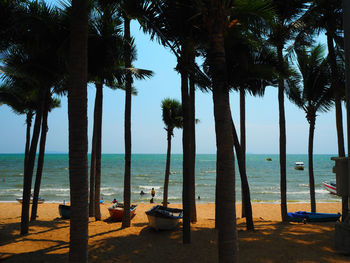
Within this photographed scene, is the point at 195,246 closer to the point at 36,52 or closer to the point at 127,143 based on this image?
the point at 127,143

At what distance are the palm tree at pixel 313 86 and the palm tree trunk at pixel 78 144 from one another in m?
11.2

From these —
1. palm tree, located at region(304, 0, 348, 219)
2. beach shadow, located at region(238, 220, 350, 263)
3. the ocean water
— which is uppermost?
palm tree, located at region(304, 0, 348, 219)

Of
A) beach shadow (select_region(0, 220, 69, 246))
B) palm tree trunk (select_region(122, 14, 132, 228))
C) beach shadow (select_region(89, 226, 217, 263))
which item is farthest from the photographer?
palm tree trunk (select_region(122, 14, 132, 228))

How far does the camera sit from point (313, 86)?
13250 mm

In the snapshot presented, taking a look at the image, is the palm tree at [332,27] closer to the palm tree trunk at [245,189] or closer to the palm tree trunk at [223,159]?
the palm tree trunk at [245,189]

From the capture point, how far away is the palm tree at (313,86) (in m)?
13.0

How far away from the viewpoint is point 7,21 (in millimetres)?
7957

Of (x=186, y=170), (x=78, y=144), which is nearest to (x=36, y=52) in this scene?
(x=78, y=144)

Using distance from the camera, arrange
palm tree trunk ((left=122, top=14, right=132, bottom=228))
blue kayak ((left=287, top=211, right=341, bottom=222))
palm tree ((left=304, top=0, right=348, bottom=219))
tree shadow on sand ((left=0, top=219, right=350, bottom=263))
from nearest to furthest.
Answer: tree shadow on sand ((left=0, top=219, right=350, bottom=263)), palm tree ((left=304, top=0, right=348, bottom=219)), palm tree trunk ((left=122, top=14, right=132, bottom=228)), blue kayak ((left=287, top=211, right=341, bottom=222))

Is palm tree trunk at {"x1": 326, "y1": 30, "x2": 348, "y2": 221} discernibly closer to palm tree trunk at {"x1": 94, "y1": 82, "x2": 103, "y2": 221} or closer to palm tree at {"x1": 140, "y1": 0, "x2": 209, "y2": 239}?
palm tree at {"x1": 140, "y1": 0, "x2": 209, "y2": 239}

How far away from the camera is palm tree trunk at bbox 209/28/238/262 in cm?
436

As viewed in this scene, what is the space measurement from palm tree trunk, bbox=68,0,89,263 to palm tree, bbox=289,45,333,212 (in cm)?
1120

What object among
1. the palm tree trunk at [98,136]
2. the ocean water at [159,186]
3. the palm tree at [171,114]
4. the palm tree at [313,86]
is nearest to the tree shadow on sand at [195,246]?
the palm tree trunk at [98,136]

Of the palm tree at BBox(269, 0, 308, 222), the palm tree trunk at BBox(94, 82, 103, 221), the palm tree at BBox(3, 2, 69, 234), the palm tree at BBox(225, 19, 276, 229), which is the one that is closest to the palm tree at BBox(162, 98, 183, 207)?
the palm tree trunk at BBox(94, 82, 103, 221)
